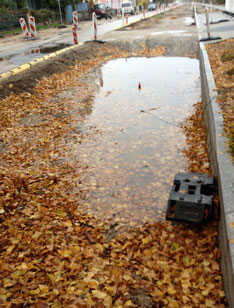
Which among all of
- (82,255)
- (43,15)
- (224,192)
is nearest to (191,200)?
(224,192)

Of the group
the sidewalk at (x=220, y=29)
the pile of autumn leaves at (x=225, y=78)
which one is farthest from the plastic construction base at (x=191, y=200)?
the sidewalk at (x=220, y=29)

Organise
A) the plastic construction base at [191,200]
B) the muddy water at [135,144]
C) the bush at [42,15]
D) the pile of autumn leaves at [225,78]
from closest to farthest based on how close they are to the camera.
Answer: the plastic construction base at [191,200], the muddy water at [135,144], the pile of autumn leaves at [225,78], the bush at [42,15]

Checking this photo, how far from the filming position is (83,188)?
188 inches

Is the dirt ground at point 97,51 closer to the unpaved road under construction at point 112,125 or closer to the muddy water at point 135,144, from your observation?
the unpaved road under construction at point 112,125

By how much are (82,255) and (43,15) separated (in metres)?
34.4

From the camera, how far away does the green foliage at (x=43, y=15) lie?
31259 mm

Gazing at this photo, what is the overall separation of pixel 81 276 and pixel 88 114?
5316 millimetres

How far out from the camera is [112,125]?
23.2 ft

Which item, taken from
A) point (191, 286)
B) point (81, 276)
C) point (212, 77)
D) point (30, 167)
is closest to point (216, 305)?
point (191, 286)

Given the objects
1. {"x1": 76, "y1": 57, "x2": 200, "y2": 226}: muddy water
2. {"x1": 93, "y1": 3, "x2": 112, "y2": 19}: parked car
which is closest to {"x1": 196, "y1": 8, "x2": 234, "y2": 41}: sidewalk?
{"x1": 76, "y1": 57, "x2": 200, "y2": 226}: muddy water

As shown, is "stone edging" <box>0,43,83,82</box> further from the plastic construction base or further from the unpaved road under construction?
the plastic construction base

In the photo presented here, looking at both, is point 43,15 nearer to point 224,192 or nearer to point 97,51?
point 97,51

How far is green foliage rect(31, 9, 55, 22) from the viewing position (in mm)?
31259

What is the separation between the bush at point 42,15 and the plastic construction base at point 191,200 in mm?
33082
